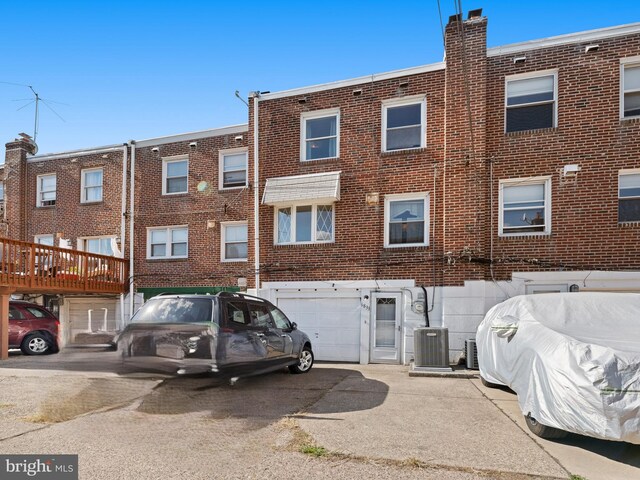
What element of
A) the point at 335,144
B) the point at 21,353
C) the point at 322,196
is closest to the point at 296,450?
the point at 322,196

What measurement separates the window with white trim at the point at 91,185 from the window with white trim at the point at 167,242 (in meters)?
2.77

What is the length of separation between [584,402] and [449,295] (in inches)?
261

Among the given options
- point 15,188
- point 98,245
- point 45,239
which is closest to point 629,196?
point 98,245

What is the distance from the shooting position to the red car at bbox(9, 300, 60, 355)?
1221 centimetres

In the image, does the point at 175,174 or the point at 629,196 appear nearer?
the point at 629,196

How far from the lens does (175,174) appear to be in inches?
590

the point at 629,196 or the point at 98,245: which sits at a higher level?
the point at 629,196

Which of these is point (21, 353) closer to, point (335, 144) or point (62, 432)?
point (62, 432)

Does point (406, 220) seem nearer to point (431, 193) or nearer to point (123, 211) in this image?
point (431, 193)

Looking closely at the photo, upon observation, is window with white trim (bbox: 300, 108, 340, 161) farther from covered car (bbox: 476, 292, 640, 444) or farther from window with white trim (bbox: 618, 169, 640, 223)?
covered car (bbox: 476, 292, 640, 444)

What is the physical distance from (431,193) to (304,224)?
3.67 meters

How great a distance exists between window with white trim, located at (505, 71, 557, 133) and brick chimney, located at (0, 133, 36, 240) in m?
17.4

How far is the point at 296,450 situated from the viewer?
434 cm

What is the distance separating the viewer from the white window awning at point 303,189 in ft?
38.4
